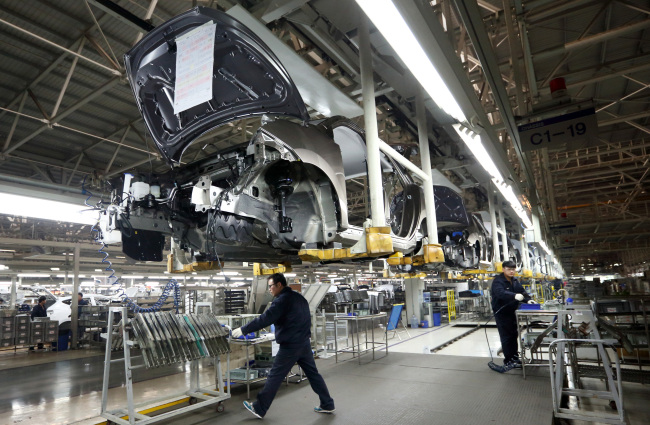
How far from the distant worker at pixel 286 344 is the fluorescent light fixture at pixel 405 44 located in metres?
2.32

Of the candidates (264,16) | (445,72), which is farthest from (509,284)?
(264,16)

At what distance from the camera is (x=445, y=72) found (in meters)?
3.01

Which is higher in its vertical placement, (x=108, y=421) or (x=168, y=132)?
(x=168, y=132)

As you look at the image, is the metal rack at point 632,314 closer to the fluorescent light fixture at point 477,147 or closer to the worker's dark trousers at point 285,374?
the fluorescent light fixture at point 477,147

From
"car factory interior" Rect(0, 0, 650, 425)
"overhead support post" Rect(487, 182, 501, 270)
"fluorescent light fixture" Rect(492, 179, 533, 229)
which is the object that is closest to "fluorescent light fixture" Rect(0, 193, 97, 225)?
"car factory interior" Rect(0, 0, 650, 425)

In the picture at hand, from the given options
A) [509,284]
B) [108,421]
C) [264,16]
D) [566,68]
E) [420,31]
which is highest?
[566,68]

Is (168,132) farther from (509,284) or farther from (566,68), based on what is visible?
(566,68)

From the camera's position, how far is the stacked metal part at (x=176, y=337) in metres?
3.61

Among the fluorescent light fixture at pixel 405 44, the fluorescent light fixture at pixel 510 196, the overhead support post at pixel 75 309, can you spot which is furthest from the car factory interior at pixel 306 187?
the overhead support post at pixel 75 309

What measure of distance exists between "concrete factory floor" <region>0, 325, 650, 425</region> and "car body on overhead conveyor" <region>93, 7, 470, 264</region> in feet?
5.61

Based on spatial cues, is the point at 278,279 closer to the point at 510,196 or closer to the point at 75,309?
the point at 510,196

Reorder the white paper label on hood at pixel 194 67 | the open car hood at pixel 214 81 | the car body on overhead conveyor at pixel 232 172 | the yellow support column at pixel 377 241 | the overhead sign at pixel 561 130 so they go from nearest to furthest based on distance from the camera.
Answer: the white paper label on hood at pixel 194 67
the open car hood at pixel 214 81
the car body on overhead conveyor at pixel 232 172
the yellow support column at pixel 377 241
the overhead sign at pixel 561 130

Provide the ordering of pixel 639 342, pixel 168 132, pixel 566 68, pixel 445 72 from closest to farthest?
pixel 445 72, pixel 168 132, pixel 639 342, pixel 566 68

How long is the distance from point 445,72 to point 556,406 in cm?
304
